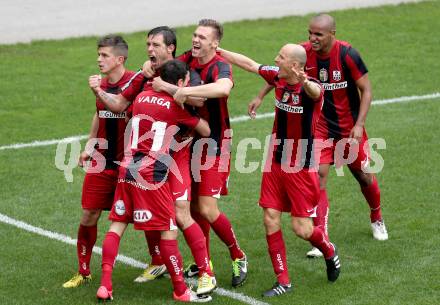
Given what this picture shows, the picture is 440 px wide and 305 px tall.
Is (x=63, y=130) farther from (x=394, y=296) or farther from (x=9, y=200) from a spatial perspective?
(x=394, y=296)

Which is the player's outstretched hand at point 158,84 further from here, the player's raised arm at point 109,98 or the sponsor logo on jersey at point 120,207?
the sponsor logo on jersey at point 120,207

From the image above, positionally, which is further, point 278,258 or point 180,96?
point 278,258

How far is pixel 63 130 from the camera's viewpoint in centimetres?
1655

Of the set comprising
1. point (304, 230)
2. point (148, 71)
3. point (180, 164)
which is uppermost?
point (148, 71)

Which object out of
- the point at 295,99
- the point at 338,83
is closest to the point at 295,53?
the point at 295,99

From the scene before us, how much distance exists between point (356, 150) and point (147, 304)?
10.1 ft

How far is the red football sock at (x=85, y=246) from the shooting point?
1060 cm

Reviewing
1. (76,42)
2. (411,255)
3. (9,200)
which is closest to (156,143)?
(411,255)

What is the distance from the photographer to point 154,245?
10.9 metres

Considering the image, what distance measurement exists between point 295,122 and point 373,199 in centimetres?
208

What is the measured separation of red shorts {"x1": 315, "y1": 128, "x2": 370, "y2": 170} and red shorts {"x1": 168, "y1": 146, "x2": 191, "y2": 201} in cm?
184

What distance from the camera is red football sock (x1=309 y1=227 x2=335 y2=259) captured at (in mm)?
10297

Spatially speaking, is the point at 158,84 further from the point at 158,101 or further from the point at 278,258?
the point at 278,258

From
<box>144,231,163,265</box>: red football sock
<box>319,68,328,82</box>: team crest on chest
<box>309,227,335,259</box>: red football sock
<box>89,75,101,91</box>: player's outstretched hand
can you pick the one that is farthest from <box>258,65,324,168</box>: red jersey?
<box>89,75,101,91</box>: player's outstretched hand
